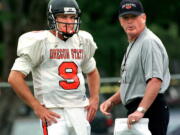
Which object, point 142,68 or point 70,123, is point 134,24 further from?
point 70,123

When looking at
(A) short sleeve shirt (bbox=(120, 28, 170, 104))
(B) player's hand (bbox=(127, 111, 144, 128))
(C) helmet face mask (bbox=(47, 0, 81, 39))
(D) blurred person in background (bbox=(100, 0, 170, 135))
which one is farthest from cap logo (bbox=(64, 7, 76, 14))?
(B) player's hand (bbox=(127, 111, 144, 128))

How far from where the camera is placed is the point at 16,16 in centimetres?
1404

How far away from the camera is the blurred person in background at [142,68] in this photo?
19.6 ft

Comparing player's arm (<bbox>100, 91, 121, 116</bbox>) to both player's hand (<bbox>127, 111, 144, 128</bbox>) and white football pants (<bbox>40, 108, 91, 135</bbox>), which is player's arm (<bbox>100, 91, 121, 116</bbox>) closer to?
white football pants (<bbox>40, 108, 91, 135</bbox>)

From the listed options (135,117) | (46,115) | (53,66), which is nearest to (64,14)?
(53,66)

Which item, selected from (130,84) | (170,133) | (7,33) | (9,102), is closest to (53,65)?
(130,84)

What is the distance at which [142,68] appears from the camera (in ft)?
19.9

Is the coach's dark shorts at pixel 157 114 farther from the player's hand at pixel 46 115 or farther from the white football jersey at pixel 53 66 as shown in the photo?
the player's hand at pixel 46 115

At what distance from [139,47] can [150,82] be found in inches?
13.6

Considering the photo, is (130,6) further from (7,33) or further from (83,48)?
(7,33)

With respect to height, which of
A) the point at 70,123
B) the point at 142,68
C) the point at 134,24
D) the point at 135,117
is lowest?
the point at 70,123

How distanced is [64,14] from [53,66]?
0.47 metres

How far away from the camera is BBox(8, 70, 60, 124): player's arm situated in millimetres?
6141

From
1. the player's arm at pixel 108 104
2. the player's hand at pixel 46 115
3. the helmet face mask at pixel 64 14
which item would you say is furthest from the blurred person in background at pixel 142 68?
the player's hand at pixel 46 115
